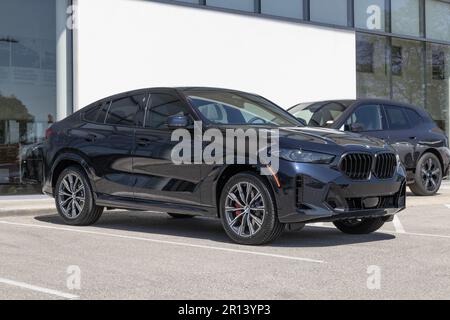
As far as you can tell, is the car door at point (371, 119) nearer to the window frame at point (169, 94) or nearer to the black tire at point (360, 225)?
the black tire at point (360, 225)

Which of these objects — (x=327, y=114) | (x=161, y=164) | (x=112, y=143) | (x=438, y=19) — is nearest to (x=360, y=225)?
(x=161, y=164)

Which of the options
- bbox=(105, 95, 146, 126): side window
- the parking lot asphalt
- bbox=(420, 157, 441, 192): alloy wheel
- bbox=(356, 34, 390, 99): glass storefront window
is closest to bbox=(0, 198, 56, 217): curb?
the parking lot asphalt

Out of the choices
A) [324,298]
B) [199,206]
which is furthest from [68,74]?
[324,298]

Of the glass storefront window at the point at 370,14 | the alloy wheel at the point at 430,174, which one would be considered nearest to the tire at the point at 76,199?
the alloy wheel at the point at 430,174

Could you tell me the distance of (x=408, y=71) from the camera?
67.1ft

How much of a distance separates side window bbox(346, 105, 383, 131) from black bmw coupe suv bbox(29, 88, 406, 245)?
Result: 3.79m

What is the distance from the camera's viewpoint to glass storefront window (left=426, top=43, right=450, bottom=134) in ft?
68.8

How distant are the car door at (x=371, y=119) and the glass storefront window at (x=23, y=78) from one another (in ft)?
18.4

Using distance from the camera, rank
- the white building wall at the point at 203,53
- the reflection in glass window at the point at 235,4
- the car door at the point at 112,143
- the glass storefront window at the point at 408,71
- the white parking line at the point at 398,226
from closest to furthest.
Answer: the car door at the point at 112,143 < the white parking line at the point at 398,226 < the white building wall at the point at 203,53 < the reflection in glass window at the point at 235,4 < the glass storefront window at the point at 408,71

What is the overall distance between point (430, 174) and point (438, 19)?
8.60 m

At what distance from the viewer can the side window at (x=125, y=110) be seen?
897cm

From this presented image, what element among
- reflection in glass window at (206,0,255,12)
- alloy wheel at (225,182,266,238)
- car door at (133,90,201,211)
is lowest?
alloy wheel at (225,182,266,238)

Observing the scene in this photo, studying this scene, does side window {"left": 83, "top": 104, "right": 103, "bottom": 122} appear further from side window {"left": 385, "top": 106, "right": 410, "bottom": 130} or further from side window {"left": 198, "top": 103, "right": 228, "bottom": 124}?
side window {"left": 385, "top": 106, "right": 410, "bottom": 130}

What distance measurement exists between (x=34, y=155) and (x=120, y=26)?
492 centimetres
